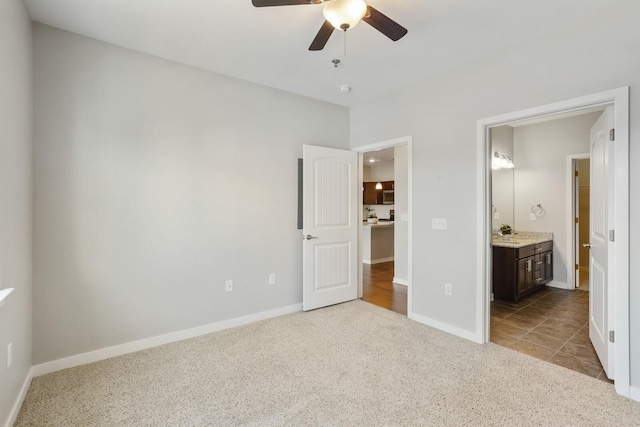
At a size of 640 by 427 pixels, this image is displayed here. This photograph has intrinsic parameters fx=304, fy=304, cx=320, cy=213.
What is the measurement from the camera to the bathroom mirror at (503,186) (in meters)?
4.99

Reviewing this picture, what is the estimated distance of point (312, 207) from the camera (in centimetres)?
374

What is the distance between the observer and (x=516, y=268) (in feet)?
13.1

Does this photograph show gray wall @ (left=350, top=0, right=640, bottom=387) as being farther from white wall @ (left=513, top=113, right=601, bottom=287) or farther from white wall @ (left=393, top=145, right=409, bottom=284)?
white wall @ (left=513, top=113, right=601, bottom=287)

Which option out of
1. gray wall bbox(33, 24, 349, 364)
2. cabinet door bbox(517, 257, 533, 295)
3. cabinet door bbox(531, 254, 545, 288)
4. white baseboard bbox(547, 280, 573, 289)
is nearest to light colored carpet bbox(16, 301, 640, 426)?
gray wall bbox(33, 24, 349, 364)

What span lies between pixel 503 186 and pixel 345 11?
461 centimetres

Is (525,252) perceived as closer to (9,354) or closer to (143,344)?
(143,344)

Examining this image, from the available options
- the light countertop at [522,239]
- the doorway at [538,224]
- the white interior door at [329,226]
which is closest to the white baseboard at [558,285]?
the doorway at [538,224]

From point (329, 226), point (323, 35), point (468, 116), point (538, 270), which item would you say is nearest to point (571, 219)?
point (538, 270)

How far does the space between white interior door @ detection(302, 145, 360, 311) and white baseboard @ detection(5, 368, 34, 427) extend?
2423 mm

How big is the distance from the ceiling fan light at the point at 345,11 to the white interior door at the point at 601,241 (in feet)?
6.43

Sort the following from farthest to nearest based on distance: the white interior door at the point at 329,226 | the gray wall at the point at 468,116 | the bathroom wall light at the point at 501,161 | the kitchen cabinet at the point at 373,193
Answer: the kitchen cabinet at the point at 373,193, the bathroom wall light at the point at 501,161, the white interior door at the point at 329,226, the gray wall at the point at 468,116

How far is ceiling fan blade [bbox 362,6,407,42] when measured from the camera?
1.79 m

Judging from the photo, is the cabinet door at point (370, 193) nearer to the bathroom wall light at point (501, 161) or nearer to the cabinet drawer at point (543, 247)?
the bathroom wall light at point (501, 161)

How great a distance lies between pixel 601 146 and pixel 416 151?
153 cm
